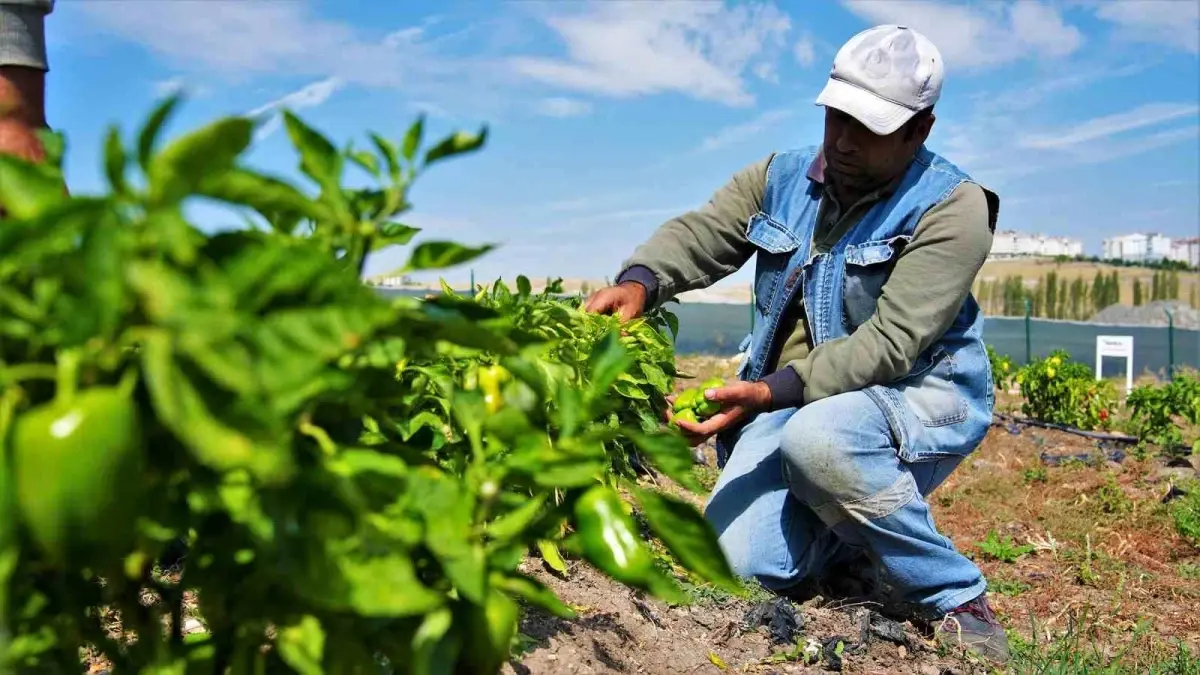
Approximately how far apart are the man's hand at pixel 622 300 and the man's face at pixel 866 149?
0.69 metres

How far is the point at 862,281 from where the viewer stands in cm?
310

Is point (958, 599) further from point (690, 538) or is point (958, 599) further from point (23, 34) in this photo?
point (23, 34)

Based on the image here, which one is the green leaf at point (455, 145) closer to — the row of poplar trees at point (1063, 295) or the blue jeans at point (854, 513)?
the blue jeans at point (854, 513)

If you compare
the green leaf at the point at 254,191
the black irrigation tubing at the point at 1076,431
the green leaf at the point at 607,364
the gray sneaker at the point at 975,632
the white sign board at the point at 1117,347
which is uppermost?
the green leaf at the point at 254,191

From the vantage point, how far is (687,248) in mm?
3439

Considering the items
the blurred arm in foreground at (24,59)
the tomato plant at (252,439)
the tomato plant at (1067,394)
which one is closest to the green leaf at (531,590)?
the tomato plant at (252,439)

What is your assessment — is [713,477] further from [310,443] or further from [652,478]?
[310,443]

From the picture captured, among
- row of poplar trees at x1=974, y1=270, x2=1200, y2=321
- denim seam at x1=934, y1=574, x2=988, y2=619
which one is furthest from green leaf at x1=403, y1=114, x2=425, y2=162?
row of poplar trees at x1=974, y1=270, x2=1200, y2=321

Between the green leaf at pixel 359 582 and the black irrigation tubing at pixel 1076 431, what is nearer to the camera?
the green leaf at pixel 359 582

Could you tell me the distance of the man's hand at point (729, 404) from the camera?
9.48 ft

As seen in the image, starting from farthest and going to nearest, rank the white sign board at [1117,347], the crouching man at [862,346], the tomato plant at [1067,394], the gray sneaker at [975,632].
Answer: the white sign board at [1117,347] < the tomato plant at [1067,394] < the crouching man at [862,346] < the gray sneaker at [975,632]

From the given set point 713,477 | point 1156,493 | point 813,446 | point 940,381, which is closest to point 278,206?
point 813,446

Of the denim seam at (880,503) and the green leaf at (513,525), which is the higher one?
the green leaf at (513,525)

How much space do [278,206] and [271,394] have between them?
181 millimetres
